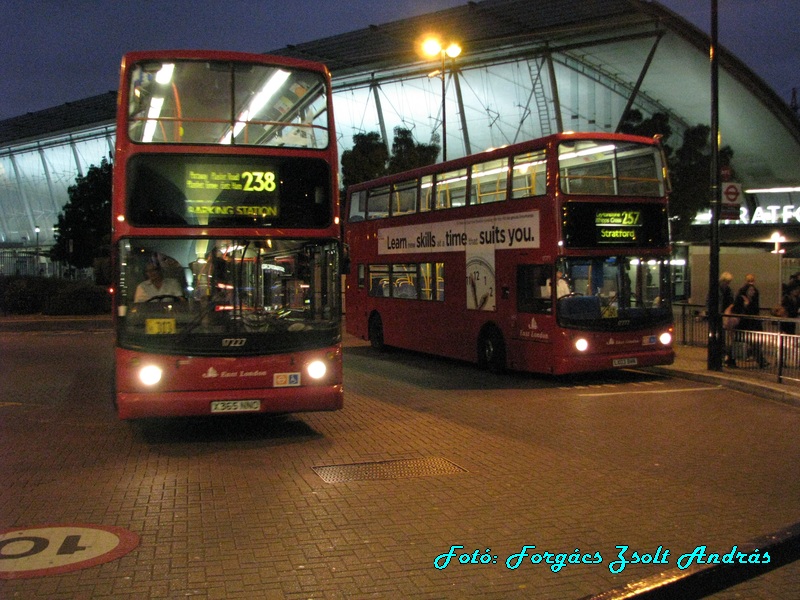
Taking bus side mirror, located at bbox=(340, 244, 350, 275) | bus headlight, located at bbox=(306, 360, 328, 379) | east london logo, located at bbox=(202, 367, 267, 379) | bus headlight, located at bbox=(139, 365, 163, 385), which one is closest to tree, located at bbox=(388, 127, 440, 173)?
bus side mirror, located at bbox=(340, 244, 350, 275)

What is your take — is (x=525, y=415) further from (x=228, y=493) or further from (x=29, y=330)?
(x=29, y=330)

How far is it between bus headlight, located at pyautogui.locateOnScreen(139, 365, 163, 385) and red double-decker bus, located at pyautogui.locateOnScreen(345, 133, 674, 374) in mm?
7499

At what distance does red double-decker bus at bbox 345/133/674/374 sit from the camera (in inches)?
576

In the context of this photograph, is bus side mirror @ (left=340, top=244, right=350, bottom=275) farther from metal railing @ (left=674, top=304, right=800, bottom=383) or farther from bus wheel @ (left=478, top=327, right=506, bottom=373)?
metal railing @ (left=674, top=304, right=800, bottom=383)

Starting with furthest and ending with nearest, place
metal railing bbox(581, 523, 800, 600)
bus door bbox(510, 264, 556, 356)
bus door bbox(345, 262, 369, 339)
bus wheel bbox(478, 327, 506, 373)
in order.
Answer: bus door bbox(345, 262, 369, 339)
bus wheel bbox(478, 327, 506, 373)
bus door bbox(510, 264, 556, 356)
metal railing bbox(581, 523, 800, 600)

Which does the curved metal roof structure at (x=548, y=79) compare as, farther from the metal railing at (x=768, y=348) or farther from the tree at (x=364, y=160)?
the metal railing at (x=768, y=348)

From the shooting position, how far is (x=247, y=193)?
386 inches

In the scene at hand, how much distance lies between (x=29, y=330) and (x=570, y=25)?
Result: 2724cm

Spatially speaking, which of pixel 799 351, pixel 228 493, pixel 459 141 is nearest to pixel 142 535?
pixel 228 493

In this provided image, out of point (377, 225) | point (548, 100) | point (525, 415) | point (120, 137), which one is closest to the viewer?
point (120, 137)

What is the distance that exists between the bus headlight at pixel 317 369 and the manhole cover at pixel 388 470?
1.34 metres

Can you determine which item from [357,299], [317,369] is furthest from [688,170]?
[317,369]

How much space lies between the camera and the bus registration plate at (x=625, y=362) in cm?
1503

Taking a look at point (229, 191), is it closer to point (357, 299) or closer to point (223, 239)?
point (223, 239)
